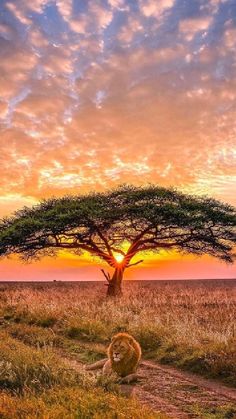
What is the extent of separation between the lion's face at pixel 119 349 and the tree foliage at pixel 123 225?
762 inches

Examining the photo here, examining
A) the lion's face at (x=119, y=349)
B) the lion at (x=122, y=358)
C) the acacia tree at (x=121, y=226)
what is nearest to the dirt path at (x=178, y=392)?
the lion at (x=122, y=358)

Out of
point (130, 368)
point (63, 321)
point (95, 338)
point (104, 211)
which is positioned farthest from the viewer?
point (104, 211)

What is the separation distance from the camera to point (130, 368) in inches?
386

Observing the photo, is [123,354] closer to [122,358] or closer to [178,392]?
[122,358]

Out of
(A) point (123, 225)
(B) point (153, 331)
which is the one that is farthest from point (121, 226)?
(B) point (153, 331)

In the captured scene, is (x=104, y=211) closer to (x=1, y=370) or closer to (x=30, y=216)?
(x=30, y=216)

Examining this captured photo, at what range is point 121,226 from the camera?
101ft

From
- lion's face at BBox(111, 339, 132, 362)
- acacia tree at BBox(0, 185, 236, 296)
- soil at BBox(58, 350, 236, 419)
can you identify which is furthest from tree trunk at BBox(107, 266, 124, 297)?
lion's face at BBox(111, 339, 132, 362)

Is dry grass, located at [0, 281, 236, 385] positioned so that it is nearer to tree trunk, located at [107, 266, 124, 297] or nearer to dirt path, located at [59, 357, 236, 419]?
dirt path, located at [59, 357, 236, 419]

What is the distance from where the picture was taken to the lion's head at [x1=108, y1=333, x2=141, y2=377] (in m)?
9.53

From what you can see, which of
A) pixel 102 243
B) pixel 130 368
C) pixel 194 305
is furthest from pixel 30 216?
pixel 130 368

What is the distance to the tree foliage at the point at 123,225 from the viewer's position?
95.8ft

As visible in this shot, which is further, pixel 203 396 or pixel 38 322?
pixel 38 322

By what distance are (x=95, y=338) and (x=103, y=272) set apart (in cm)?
1633
